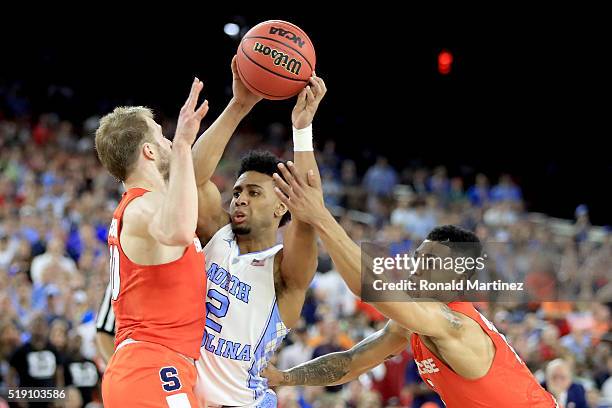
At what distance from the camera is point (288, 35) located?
4.47 meters

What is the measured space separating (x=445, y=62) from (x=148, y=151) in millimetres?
18040

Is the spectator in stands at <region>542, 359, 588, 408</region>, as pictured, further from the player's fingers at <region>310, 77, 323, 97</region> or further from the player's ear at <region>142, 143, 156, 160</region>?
the player's ear at <region>142, 143, 156, 160</region>

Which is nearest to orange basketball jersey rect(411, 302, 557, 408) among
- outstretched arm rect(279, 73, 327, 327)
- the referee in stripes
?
outstretched arm rect(279, 73, 327, 327)

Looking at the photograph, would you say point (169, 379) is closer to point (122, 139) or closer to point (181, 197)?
point (181, 197)

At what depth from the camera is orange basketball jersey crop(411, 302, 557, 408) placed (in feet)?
14.8

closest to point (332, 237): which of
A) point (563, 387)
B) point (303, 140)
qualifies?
point (303, 140)

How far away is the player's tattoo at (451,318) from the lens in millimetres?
4383

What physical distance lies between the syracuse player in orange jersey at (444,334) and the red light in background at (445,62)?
1690 cm

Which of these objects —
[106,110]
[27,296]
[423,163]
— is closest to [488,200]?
[423,163]

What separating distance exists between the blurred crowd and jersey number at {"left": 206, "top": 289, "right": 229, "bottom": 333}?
11.6 ft

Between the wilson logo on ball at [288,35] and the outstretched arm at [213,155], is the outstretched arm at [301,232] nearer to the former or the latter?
the wilson logo on ball at [288,35]

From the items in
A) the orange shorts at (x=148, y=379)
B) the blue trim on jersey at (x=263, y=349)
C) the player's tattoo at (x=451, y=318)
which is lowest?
the orange shorts at (x=148, y=379)

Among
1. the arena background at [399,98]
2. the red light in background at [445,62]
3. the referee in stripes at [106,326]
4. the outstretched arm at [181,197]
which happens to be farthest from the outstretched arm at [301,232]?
the red light in background at [445,62]

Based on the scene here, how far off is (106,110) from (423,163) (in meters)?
6.95
